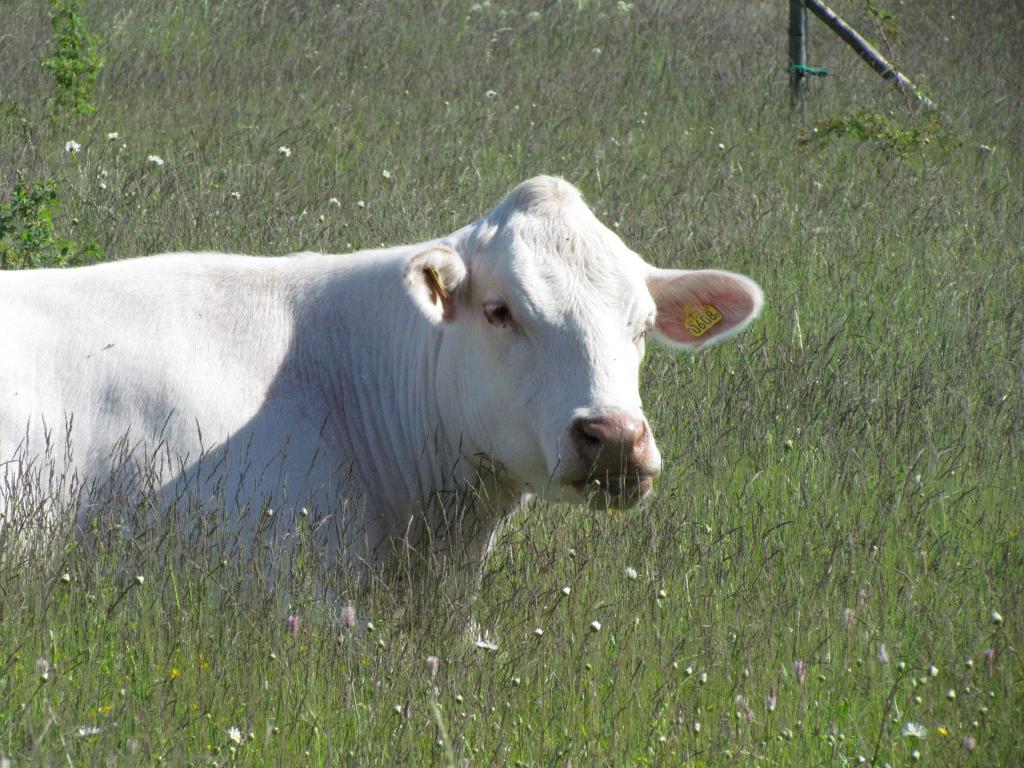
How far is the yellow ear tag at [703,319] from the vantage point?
463cm

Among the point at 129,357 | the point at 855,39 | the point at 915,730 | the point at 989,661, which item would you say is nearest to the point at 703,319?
the point at 989,661

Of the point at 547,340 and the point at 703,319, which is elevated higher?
the point at 547,340

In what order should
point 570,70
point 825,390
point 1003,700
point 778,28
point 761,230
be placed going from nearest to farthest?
point 1003,700
point 825,390
point 761,230
point 570,70
point 778,28

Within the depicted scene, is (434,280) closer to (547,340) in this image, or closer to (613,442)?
(547,340)

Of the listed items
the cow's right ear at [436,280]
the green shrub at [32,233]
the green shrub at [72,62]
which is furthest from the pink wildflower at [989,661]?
the green shrub at [72,62]

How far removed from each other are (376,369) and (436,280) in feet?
1.99

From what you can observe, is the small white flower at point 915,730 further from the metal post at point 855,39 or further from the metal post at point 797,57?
the metal post at point 797,57

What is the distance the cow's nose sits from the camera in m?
3.73

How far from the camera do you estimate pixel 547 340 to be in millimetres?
4008

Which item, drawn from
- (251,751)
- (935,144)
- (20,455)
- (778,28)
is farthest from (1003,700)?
(778,28)

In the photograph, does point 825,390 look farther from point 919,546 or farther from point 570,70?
point 570,70

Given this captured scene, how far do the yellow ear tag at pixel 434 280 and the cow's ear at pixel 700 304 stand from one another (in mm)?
750

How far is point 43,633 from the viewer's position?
3.42 meters

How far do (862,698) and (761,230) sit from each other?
17.2ft
